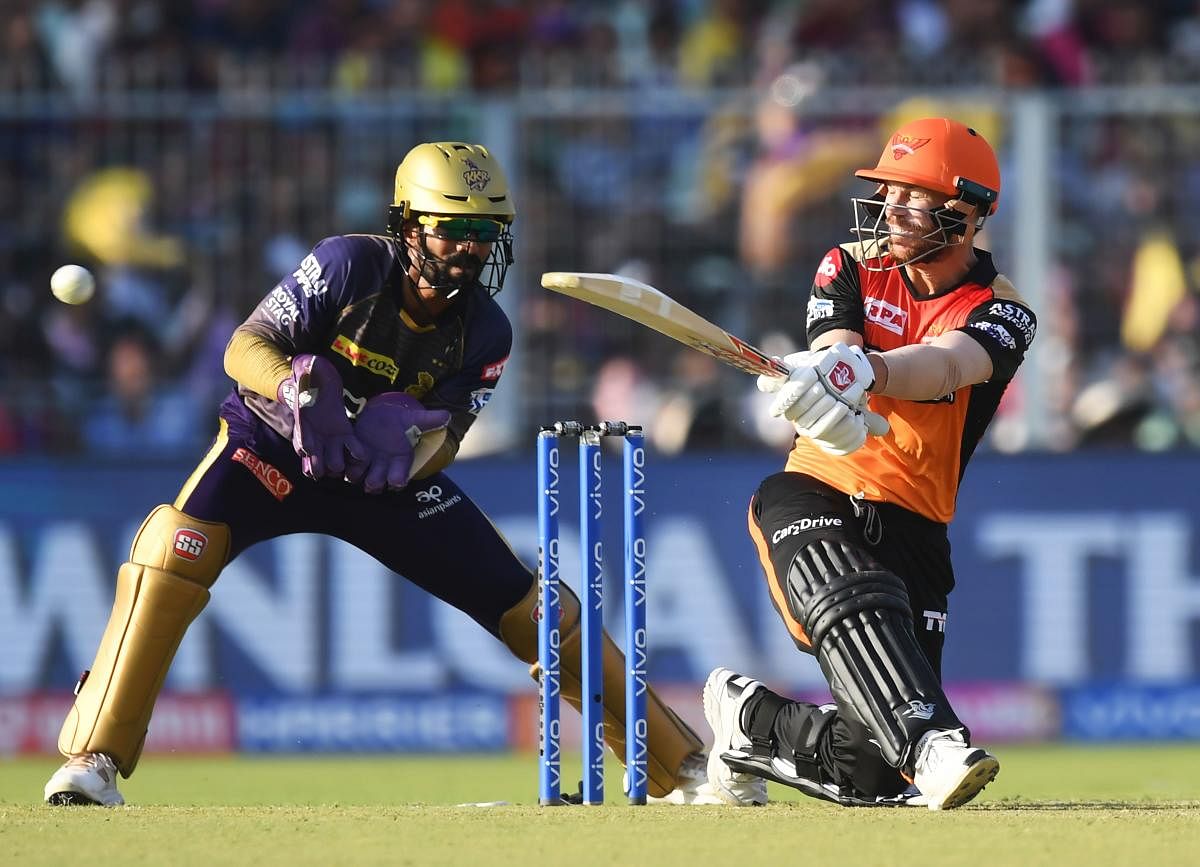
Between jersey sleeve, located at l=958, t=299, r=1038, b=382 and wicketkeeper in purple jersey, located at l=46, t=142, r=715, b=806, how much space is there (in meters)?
1.52

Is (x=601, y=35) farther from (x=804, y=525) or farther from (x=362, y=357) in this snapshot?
(x=804, y=525)

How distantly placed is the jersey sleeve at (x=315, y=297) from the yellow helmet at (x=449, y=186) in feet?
0.56

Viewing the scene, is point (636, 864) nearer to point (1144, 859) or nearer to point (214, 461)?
point (1144, 859)

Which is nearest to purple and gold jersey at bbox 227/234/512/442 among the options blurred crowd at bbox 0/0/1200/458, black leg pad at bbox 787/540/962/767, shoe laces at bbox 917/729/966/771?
black leg pad at bbox 787/540/962/767

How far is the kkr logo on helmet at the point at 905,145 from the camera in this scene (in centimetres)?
620

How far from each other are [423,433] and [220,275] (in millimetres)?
4727

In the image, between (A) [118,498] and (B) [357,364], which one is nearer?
(B) [357,364]

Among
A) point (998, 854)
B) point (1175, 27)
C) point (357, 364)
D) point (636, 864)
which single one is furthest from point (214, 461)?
point (1175, 27)

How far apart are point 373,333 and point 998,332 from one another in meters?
1.97

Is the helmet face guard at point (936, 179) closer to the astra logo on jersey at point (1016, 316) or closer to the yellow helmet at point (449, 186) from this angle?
the astra logo on jersey at point (1016, 316)

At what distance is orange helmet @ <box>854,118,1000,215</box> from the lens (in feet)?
20.2

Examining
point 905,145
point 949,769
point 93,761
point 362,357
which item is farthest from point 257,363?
point 949,769

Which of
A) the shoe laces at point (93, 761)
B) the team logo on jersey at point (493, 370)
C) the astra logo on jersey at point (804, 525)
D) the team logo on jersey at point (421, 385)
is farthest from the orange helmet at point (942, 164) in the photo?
the shoe laces at point (93, 761)

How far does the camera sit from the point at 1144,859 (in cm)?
475
